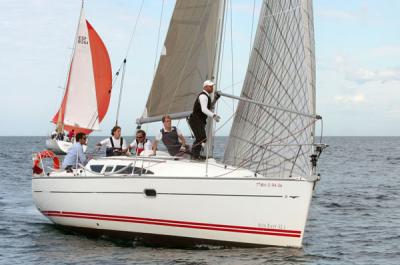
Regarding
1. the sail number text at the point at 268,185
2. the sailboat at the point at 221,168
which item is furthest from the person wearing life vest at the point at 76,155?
the sail number text at the point at 268,185

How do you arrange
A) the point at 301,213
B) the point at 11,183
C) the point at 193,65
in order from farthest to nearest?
the point at 11,183, the point at 193,65, the point at 301,213

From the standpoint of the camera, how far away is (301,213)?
39.8ft

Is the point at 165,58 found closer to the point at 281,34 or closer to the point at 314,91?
the point at 281,34

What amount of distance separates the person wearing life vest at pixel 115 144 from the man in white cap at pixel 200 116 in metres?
2.33

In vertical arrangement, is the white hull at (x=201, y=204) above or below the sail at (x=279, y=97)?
below

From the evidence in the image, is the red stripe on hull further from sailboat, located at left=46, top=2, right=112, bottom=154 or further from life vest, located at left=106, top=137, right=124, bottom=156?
sailboat, located at left=46, top=2, right=112, bottom=154

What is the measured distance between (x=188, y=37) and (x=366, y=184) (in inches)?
734

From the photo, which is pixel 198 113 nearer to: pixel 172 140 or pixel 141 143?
pixel 172 140

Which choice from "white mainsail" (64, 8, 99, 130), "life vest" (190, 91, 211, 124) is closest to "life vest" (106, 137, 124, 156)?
"life vest" (190, 91, 211, 124)

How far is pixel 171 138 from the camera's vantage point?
14539 mm

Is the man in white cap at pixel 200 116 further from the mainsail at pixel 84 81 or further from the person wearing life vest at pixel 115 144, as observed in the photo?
the mainsail at pixel 84 81

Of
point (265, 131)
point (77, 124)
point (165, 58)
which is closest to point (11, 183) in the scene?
point (77, 124)

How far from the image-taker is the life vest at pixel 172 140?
47.6 ft

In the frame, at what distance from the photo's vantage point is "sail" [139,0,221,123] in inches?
574
